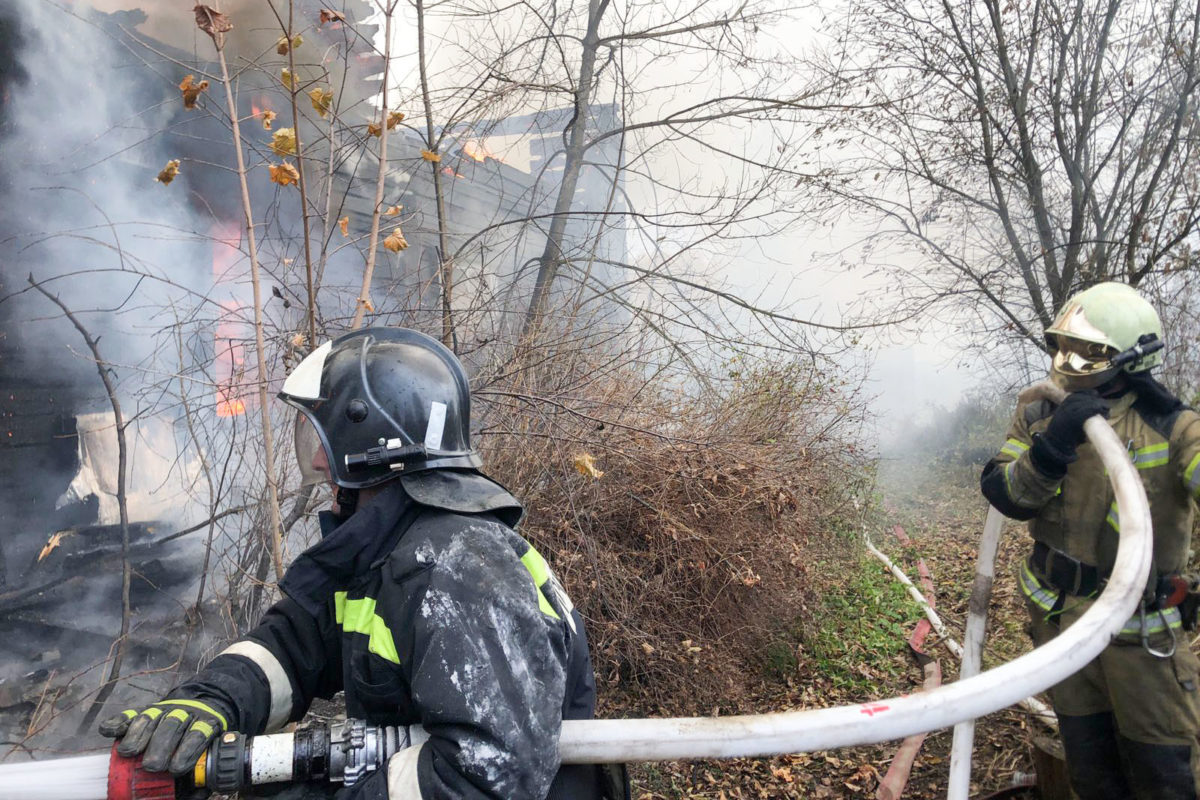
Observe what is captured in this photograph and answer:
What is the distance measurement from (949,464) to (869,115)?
9.19 meters

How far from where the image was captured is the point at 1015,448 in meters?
3.25

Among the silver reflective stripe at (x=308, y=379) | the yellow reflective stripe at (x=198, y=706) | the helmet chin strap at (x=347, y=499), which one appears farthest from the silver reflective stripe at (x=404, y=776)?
the silver reflective stripe at (x=308, y=379)

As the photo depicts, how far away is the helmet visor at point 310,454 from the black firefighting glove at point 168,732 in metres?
0.63

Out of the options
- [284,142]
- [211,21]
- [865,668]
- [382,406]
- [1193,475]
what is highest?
[211,21]

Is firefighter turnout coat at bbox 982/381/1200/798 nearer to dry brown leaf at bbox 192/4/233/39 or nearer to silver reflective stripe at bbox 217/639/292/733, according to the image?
silver reflective stripe at bbox 217/639/292/733

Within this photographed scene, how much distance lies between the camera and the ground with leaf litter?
13.7 ft

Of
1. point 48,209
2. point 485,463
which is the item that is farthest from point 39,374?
point 485,463

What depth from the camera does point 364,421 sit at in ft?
6.20

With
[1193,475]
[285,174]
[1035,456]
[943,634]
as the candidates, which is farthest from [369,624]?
[943,634]

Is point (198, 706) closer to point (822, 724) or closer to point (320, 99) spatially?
point (822, 724)

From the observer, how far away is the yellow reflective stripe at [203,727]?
160 cm

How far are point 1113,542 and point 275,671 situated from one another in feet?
10.1

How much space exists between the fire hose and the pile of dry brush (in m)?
2.87

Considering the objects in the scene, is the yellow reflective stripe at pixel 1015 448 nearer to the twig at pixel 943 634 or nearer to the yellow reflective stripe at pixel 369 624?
the twig at pixel 943 634
